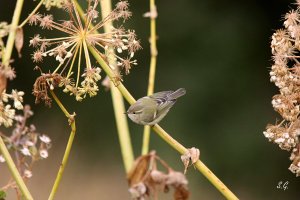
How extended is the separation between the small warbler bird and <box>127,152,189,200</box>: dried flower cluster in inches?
32.9

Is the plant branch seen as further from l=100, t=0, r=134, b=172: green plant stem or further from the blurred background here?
the blurred background

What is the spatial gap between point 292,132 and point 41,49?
1.06m

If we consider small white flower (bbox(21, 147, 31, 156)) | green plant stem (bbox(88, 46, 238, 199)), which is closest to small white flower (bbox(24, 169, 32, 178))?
small white flower (bbox(21, 147, 31, 156))

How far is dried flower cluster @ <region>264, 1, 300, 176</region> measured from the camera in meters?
2.51

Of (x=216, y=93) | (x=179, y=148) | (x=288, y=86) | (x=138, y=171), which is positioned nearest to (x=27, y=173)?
(x=179, y=148)

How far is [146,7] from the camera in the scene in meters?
10.5

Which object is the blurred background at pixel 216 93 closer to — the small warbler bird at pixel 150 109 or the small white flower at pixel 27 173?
the small warbler bird at pixel 150 109

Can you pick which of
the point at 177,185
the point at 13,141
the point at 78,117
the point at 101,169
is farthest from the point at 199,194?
the point at 177,185

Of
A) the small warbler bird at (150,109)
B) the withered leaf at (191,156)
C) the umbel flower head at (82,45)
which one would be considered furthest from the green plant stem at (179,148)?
the small warbler bird at (150,109)

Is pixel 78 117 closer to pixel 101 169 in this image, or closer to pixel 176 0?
pixel 101 169

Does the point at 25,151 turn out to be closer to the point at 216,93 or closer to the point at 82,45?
the point at 82,45

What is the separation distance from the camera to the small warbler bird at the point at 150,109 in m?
2.78

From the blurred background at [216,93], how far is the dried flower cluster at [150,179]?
8836mm

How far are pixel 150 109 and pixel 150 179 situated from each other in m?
1.14
